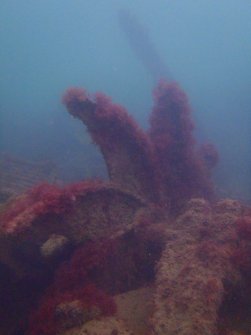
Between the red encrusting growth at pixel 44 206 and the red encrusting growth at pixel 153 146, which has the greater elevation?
the red encrusting growth at pixel 153 146

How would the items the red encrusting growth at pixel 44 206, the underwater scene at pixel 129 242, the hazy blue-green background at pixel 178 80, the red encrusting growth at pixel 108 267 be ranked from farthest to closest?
the hazy blue-green background at pixel 178 80
the red encrusting growth at pixel 108 267
the red encrusting growth at pixel 44 206
the underwater scene at pixel 129 242

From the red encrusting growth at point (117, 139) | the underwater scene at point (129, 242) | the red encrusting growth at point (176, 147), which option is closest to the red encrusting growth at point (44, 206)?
the underwater scene at point (129, 242)

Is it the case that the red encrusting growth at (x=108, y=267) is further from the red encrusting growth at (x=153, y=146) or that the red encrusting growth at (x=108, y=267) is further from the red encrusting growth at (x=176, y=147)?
the red encrusting growth at (x=176, y=147)

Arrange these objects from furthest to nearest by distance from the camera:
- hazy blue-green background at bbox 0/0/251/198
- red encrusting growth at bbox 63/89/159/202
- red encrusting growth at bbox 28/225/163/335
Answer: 1. hazy blue-green background at bbox 0/0/251/198
2. red encrusting growth at bbox 63/89/159/202
3. red encrusting growth at bbox 28/225/163/335

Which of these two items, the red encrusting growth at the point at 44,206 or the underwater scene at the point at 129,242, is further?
the red encrusting growth at the point at 44,206

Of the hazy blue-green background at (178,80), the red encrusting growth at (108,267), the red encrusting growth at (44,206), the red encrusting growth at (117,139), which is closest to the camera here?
the red encrusting growth at (44,206)

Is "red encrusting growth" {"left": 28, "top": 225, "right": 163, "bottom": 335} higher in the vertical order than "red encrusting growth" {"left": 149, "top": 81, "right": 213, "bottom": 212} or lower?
lower

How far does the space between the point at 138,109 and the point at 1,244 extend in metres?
47.2

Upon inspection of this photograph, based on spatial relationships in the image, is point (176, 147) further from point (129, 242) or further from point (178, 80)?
point (178, 80)

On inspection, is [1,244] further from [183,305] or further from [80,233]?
[183,305]

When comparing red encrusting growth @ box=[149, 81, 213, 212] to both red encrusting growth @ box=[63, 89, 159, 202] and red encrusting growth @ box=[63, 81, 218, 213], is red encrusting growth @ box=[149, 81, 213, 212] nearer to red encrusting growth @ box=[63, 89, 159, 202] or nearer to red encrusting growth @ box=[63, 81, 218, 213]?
red encrusting growth @ box=[63, 81, 218, 213]

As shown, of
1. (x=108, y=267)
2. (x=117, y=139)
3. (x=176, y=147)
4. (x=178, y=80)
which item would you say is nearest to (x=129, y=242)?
(x=108, y=267)

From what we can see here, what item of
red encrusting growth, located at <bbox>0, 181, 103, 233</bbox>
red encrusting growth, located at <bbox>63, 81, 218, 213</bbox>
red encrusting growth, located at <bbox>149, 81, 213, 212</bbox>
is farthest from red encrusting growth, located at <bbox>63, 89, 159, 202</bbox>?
red encrusting growth, located at <bbox>0, 181, 103, 233</bbox>

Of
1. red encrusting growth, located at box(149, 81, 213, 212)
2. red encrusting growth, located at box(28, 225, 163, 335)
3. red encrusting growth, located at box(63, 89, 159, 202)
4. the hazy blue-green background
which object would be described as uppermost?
the hazy blue-green background
